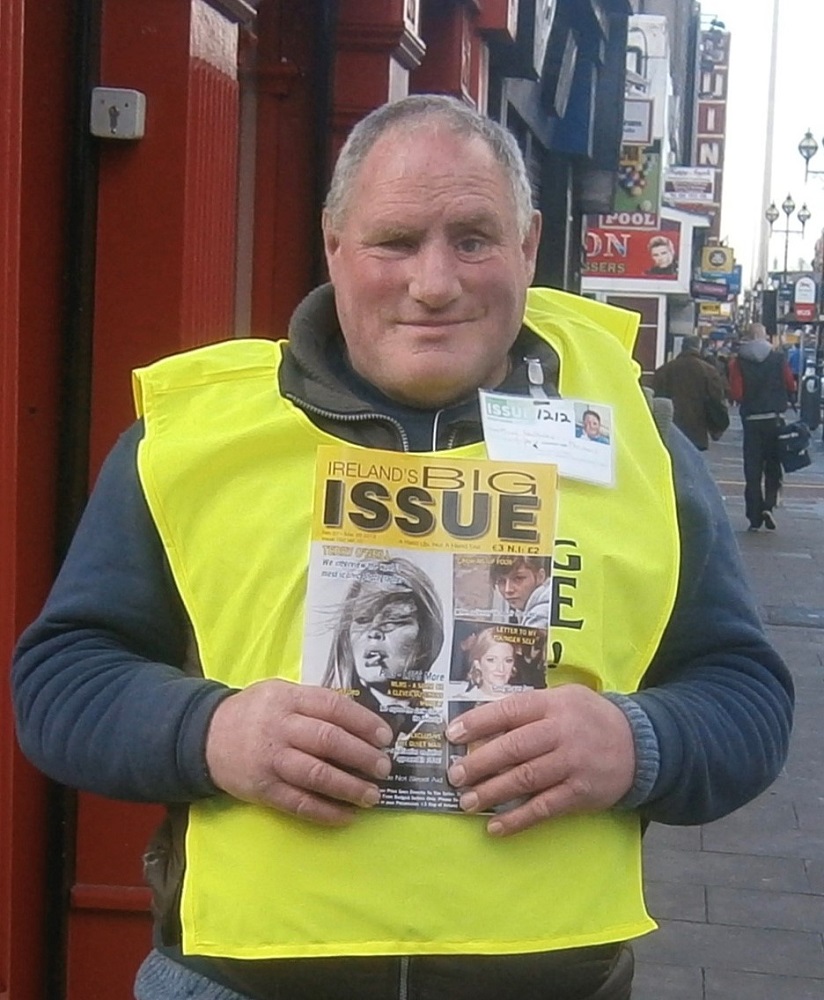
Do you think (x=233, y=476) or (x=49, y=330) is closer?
(x=233, y=476)

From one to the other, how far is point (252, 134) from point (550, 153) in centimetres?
932

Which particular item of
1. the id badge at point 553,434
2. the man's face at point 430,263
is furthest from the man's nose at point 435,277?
the id badge at point 553,434

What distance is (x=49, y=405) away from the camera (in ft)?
11.4

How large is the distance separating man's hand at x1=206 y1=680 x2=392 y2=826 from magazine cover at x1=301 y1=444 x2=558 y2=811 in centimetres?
4

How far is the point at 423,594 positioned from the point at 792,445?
13.8 m

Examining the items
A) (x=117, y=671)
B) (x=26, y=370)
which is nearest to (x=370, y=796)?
(x=117, y=671)

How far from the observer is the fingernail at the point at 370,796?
5.87 ft

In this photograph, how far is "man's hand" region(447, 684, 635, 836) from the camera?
5.80 feet

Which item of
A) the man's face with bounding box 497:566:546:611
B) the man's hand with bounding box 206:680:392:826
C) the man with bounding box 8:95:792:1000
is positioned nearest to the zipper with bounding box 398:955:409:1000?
the man with bounding box 8:95:792:1000

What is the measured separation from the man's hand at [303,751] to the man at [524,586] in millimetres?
188

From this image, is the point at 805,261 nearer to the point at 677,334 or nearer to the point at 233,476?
the point at 677,334

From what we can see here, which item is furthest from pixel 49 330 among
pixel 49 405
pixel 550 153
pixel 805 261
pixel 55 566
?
pixel 805 261

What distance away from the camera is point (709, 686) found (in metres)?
1.99

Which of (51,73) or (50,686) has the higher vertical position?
(51,73)
